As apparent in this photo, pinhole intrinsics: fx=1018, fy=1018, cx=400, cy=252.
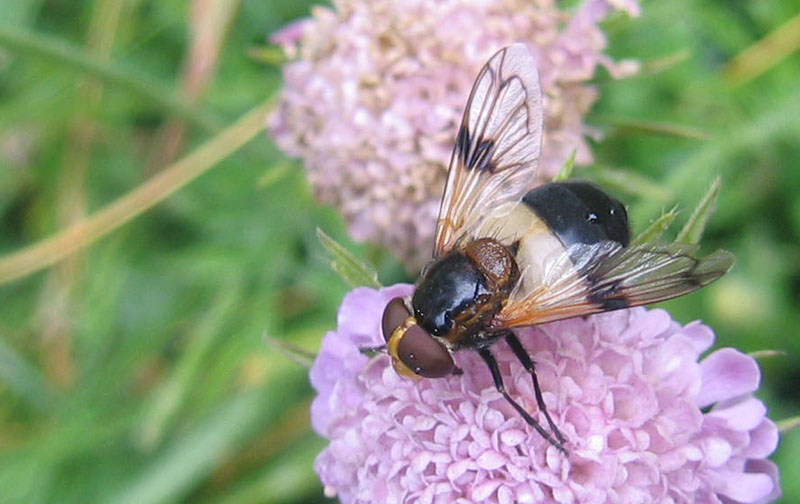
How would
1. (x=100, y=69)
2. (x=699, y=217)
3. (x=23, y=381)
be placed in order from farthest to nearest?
(x=23, y=381), (x=100, y=69), (x=699, y=217)

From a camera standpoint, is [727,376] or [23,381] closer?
[727,376]

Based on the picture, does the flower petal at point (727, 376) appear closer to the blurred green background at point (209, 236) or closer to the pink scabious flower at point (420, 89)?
the pink scabious flower at point (420, 89)

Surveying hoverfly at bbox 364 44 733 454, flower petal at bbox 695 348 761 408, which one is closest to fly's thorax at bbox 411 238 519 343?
hoverfly at bbox 364 44 733 454

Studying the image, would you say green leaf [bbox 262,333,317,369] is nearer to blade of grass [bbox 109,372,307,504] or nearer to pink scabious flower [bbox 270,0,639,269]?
pink scabious flower [bbox 270,0,639,269]

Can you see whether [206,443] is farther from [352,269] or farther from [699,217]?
[699,217]

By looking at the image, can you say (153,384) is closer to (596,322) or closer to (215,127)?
(215,127)

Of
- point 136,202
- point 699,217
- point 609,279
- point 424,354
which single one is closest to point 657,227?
point 699,217

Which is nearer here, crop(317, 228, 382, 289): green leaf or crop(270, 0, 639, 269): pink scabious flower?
crop(317, 228, 382, 289): green leaf
